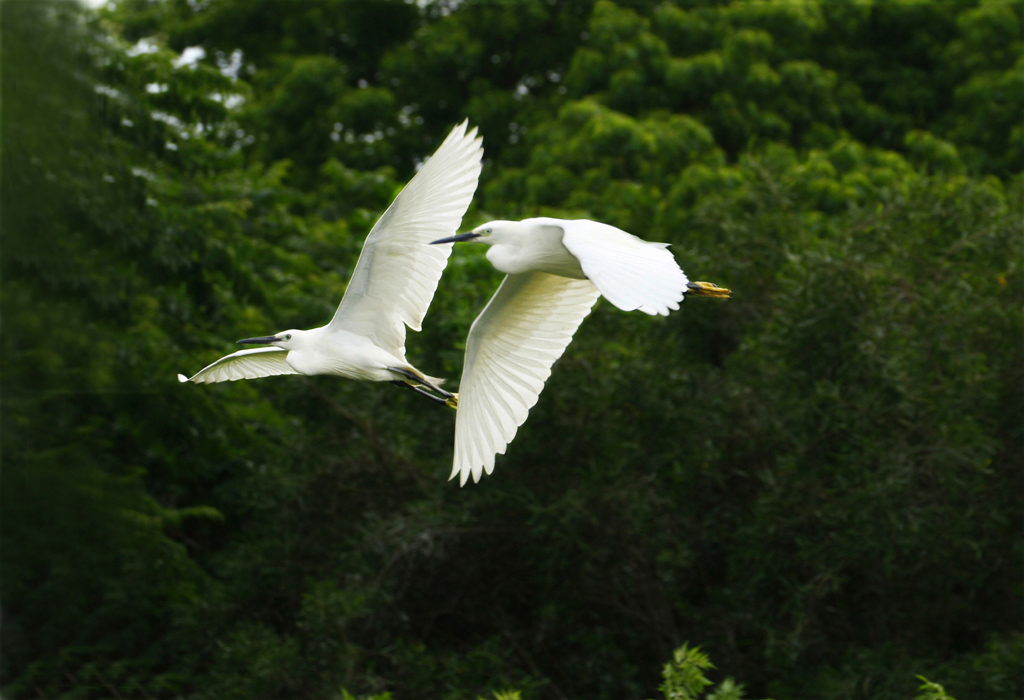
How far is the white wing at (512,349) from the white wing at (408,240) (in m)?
0.35

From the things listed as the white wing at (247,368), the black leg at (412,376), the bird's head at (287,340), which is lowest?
the white wing at (247,368)

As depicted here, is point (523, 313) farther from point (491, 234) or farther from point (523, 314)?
point (491, 234)

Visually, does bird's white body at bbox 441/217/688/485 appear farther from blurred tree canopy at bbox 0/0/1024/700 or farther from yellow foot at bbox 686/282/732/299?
blurred tree canopy at bbox 0/0/1024/700

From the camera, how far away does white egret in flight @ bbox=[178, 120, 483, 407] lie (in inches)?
182

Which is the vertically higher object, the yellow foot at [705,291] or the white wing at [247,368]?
the yellow foot at [705,291]

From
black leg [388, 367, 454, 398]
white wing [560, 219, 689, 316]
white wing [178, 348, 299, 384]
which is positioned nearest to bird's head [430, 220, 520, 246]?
white wing [560, 219, 689, 316]

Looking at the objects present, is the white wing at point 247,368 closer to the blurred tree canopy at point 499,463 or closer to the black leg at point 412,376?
the black leg at point 412,376

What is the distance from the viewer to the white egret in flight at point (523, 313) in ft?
12.7

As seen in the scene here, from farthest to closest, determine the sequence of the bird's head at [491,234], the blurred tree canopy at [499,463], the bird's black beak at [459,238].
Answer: the blurred tree canopy at [499,463]
the bird's black beak at [459,238]
the bird's head at [491,234]

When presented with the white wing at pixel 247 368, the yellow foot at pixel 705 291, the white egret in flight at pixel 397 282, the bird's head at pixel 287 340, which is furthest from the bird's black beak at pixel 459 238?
the white wing at pixel 247 368

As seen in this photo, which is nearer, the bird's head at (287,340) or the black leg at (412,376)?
the black leg at (412,376)

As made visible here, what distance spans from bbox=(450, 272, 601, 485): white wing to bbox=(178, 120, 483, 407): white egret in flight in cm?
20

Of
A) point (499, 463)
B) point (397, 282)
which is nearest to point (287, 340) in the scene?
point (397, 282)

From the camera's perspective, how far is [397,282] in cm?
479
